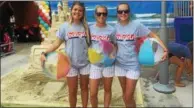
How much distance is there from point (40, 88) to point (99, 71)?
2.80m

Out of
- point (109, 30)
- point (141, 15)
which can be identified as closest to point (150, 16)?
point (141, 15)

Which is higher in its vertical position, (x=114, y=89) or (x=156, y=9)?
(x=156, y=9)

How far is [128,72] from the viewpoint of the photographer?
350cm

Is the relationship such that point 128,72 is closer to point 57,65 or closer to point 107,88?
point 107,88

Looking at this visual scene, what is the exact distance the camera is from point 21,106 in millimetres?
5020

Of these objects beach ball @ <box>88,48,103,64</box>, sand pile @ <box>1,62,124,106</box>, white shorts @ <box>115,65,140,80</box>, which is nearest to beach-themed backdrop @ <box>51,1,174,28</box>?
sand pile @ <box>1,62,124,106</box>

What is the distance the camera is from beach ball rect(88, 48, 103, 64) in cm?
331

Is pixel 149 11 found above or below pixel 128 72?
above

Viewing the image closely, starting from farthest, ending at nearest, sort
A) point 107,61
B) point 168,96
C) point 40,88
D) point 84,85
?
point 40,88 < point 168,96 < point 84,85 < point 107,61

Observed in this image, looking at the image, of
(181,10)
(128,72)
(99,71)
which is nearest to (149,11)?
(181,10)

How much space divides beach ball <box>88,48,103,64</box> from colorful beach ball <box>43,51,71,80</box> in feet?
0.86

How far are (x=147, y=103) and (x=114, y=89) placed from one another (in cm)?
76

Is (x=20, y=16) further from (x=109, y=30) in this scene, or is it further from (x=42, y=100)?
(x=109, y=30)

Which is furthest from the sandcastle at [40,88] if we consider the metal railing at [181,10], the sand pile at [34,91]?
the metal railing at [181,10]
